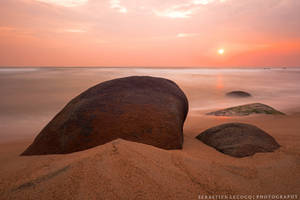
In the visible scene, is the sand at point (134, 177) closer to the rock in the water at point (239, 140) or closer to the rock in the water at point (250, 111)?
the rock in the water at point (239, 140)

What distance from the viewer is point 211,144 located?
8.61 ft

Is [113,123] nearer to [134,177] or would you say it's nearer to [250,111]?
[134,177]

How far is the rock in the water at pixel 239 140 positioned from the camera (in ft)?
7.25

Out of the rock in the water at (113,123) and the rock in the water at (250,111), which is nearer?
the rock in the water at (113,123)

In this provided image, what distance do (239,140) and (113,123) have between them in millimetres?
1411

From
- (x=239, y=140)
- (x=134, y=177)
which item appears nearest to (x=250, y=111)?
(x=239, y=140)

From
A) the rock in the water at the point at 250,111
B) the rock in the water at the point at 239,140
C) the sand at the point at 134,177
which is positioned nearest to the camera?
the sand at the point at 134,177

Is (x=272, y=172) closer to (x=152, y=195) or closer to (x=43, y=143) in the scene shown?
(x=152, y=195)

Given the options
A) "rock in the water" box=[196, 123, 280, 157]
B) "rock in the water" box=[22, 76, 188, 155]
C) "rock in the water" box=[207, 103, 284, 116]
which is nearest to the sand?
"rock in the water" box=[196, 123, 280, 157]

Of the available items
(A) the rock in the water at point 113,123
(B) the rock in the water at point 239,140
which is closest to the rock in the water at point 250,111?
(B) the rock in the water at point 239,140

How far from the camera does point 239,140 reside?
7.93 feet

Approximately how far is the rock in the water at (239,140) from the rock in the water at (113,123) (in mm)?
470

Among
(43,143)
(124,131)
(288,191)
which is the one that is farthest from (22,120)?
(288,191)

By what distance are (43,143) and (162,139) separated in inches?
51.8
